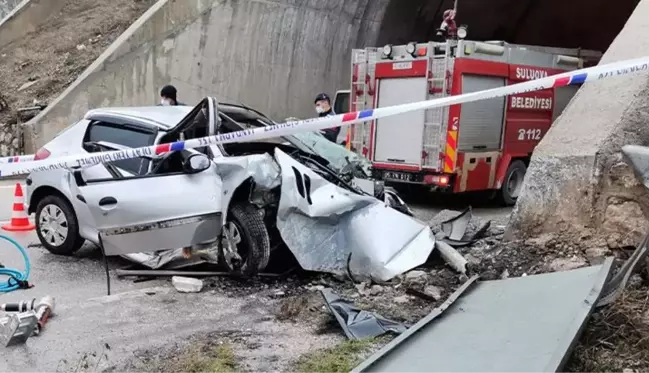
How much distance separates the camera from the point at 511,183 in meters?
11.6

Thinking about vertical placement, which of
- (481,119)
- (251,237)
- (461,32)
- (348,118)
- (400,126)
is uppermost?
(461,32)

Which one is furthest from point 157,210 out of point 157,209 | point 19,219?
point 19,219

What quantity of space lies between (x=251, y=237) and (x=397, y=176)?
5.36 m

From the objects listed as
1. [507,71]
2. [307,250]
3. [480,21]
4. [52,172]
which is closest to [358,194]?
[307,250]

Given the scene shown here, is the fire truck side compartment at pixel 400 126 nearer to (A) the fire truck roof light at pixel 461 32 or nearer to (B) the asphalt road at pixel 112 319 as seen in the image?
(A) the fire truck roof light at pixel 461 32

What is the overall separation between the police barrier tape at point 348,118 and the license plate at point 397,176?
5.13m

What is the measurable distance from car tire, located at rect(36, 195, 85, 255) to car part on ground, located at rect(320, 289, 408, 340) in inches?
129

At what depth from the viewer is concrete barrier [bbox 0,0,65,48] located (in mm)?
16166

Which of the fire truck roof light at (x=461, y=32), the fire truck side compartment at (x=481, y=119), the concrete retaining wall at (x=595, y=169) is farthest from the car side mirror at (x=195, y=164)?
the fire truck roof light at (x=461, y=32)

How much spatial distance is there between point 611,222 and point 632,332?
4.56ft

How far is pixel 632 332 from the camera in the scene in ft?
13.4

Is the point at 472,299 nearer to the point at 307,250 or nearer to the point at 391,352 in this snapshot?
the point at 391,352

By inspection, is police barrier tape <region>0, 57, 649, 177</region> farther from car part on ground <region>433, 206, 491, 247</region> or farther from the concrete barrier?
the concrete barrier

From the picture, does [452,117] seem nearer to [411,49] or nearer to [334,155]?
[411,49]
